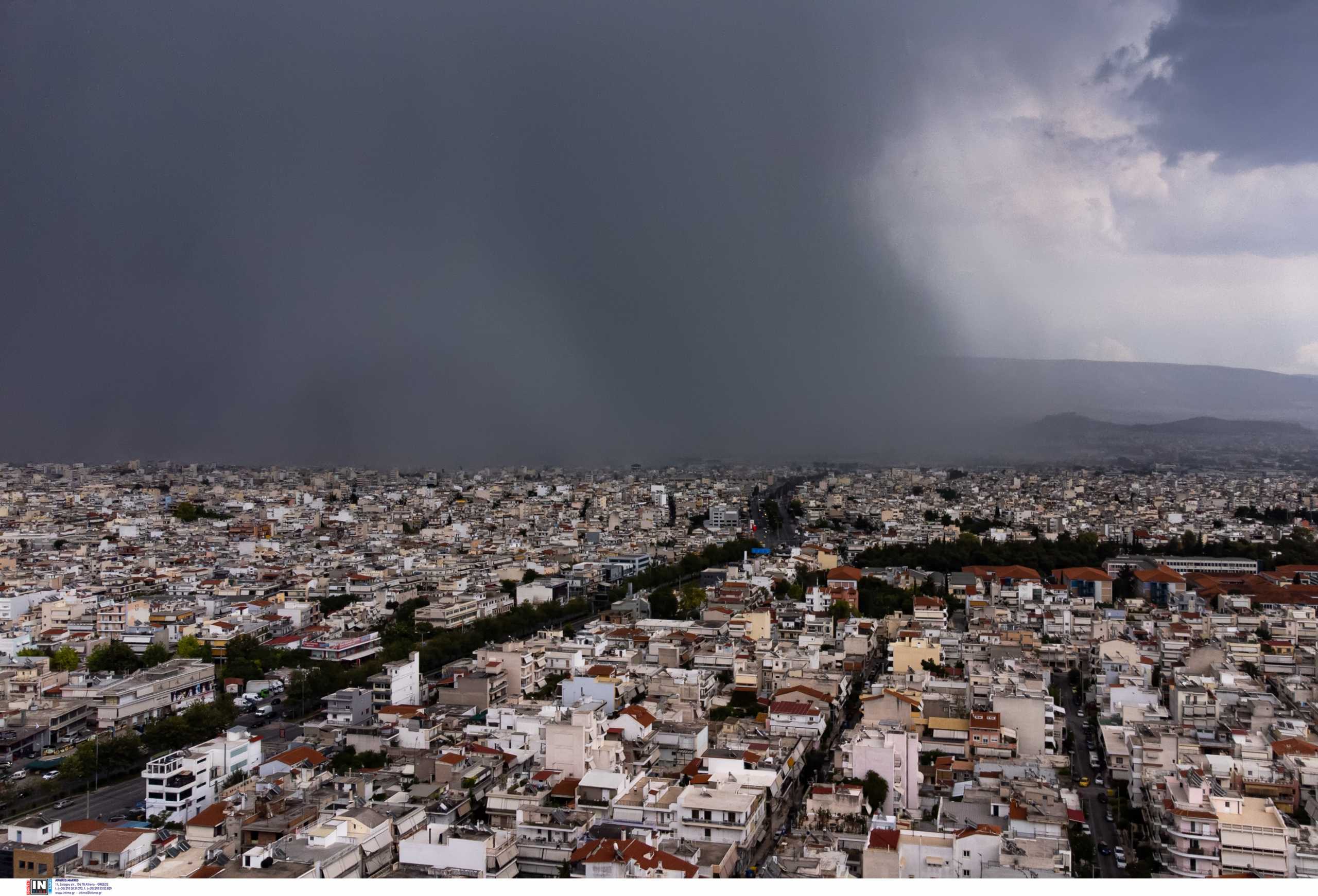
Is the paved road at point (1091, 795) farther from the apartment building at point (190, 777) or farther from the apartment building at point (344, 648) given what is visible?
the apartment building at point (344, 648)

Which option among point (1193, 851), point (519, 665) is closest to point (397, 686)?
point (519, 665)

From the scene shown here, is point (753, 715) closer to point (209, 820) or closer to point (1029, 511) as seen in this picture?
point (209, 820)

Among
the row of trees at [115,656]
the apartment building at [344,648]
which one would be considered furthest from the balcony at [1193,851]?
the row of trees at [115,656]

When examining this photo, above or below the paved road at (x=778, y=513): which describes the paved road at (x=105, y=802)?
below

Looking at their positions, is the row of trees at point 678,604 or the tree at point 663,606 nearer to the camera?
the row of trees at point 678,604

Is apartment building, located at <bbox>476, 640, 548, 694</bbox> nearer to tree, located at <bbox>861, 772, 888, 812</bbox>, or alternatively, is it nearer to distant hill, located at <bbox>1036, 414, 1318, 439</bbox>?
tree, located at <bbox>861, 772, 888, 812</bbox>

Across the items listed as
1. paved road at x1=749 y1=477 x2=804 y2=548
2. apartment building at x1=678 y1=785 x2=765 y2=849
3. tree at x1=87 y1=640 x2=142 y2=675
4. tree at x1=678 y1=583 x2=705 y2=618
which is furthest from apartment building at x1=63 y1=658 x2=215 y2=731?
paved road at x1=749 y1=477 x2=804 y2=548

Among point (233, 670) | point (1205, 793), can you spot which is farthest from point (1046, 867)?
point (233, 670)
